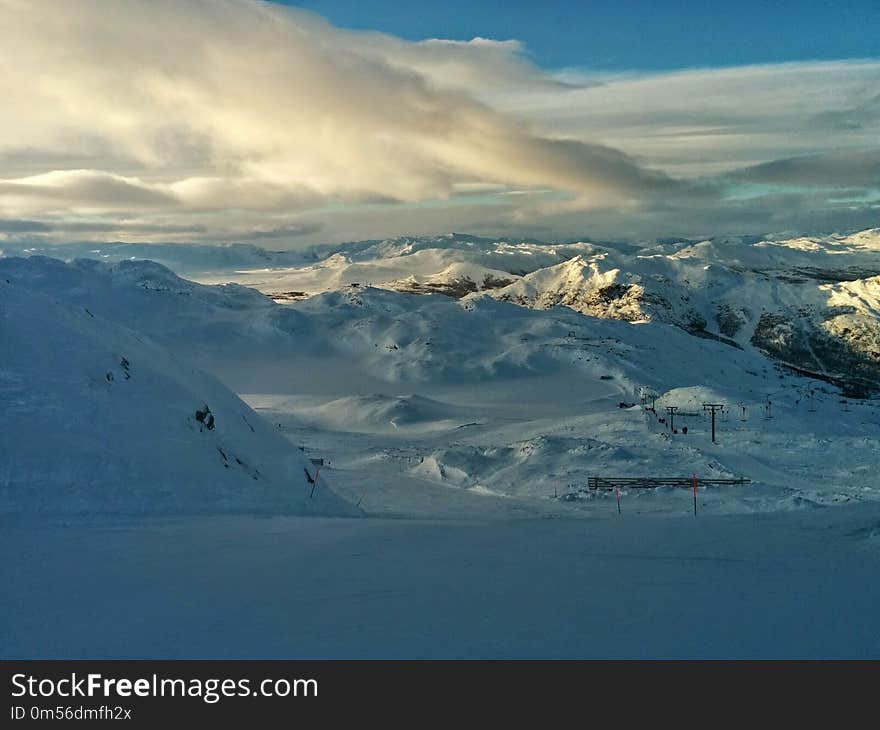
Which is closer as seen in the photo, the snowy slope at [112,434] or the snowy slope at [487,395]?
the snowy slope at [112,434]

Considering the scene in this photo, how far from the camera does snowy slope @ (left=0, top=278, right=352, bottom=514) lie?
1738cm

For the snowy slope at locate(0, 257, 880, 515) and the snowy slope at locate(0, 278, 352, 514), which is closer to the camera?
the snowy slope at locate(0, 278, 352, 514)

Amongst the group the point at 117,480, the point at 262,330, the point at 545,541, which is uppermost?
the point at 262,330

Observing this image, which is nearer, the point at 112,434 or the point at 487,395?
the point at 112,434

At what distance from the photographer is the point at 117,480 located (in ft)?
58.9

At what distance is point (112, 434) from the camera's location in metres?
19.6

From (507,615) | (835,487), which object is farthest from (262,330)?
(507,615)

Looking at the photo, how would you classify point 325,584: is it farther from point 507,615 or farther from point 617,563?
point 617,563

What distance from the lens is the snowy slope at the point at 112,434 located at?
1738cm

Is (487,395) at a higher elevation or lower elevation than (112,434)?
lower

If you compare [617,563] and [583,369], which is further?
[583,369]
